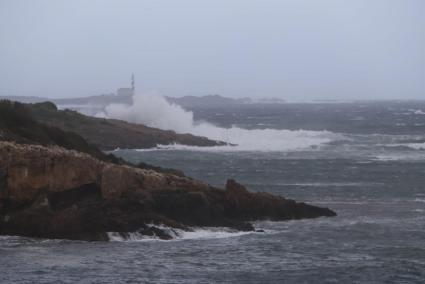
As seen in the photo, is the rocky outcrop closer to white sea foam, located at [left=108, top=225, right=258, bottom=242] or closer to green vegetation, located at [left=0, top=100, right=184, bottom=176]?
white sea foam, located at [left=108, top=225, right=258, bottom=242]

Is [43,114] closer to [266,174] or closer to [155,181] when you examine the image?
[266,174]

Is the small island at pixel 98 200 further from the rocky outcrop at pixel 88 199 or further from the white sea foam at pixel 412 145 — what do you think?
Answer: the white sea foam at pixel 412 145

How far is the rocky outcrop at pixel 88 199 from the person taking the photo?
26.2 meters

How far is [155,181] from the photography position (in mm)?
28953

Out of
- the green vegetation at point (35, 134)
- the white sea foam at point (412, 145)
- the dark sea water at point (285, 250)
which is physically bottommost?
the dark sea water at point (285, 250)

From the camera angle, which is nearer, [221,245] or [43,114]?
[221,245]

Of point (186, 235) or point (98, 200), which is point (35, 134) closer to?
point (98, 200)

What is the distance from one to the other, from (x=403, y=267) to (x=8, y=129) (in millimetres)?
14748

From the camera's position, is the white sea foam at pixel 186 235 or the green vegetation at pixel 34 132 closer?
the white sea foam at pixel 186 235

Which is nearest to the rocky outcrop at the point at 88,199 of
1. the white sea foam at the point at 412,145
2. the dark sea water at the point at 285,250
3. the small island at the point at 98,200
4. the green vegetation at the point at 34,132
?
the small island at the point at 98,200

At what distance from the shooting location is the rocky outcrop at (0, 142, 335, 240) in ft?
86.1

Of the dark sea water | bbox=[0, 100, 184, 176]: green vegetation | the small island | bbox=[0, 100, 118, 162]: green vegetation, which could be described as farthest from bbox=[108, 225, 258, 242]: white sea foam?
bbox=[0, 100, 118, 162]: green vegetation

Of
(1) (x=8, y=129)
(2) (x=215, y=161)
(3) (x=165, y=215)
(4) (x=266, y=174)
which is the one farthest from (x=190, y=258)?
(2) (x=215, y=161)

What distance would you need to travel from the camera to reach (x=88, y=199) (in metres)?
27.4
